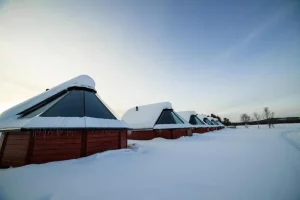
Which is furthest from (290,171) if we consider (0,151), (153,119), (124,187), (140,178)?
(153,119)

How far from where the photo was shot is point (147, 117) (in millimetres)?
22703

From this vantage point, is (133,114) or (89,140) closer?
(89,140)

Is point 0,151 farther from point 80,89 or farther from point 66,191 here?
point 66,191

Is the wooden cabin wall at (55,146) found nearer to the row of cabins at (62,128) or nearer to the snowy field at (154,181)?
the row of cabins at (62,128)

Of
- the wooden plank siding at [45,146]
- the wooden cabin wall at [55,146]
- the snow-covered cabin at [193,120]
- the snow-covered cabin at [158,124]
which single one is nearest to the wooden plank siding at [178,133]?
the snow-covered cabin at [158,124]

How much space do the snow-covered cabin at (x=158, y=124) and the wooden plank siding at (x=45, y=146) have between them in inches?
468

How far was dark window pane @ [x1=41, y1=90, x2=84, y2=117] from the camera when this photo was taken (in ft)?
29.7

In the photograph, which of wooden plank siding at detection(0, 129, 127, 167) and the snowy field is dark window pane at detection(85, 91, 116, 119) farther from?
the snowy field

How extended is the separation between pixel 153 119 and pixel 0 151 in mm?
15856

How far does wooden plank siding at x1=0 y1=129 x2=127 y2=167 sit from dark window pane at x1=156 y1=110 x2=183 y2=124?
1302 centimetres

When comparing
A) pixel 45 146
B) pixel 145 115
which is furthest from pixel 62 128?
pixel 145 115

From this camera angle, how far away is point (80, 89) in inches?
449

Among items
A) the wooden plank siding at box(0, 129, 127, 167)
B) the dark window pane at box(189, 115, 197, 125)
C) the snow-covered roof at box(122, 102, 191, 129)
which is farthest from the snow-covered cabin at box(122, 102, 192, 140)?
the wooden plank siding at box(0, 129, 127, 167)

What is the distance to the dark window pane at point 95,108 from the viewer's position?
33.9 feet
